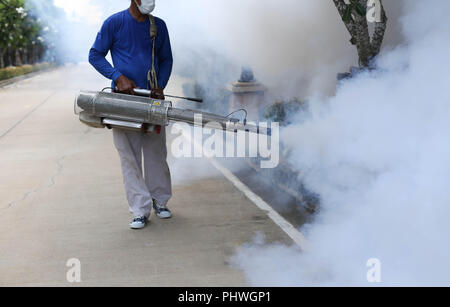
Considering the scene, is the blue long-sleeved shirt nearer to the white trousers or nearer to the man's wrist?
the man's wrist

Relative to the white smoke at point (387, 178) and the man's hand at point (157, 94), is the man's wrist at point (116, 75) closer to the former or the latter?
the man's hand at point (157, 94)

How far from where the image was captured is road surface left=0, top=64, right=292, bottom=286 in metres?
3.91

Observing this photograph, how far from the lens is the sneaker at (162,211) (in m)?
5.12

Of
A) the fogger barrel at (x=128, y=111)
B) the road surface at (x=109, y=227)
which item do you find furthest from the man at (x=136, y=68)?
the road surface at (x=109, y=227)

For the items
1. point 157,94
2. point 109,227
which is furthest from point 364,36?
point 109,227

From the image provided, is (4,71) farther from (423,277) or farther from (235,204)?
(423,277)

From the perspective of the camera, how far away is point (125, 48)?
4.74 meters

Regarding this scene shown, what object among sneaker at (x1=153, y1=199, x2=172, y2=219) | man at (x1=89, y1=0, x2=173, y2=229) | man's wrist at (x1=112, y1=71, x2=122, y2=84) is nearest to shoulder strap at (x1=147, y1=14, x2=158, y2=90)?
man at (x1=89, y1=0, x2=173, y2=229)

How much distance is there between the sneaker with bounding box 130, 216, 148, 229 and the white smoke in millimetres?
990

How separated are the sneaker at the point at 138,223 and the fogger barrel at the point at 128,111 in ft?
2.55

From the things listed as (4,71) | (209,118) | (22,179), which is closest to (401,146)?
(209,118)

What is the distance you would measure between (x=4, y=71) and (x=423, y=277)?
32444mm

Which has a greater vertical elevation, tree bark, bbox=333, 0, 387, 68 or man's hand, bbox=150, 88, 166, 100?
tree bark, bbox=333, 0, 387, 68

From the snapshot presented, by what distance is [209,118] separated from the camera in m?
4.28
